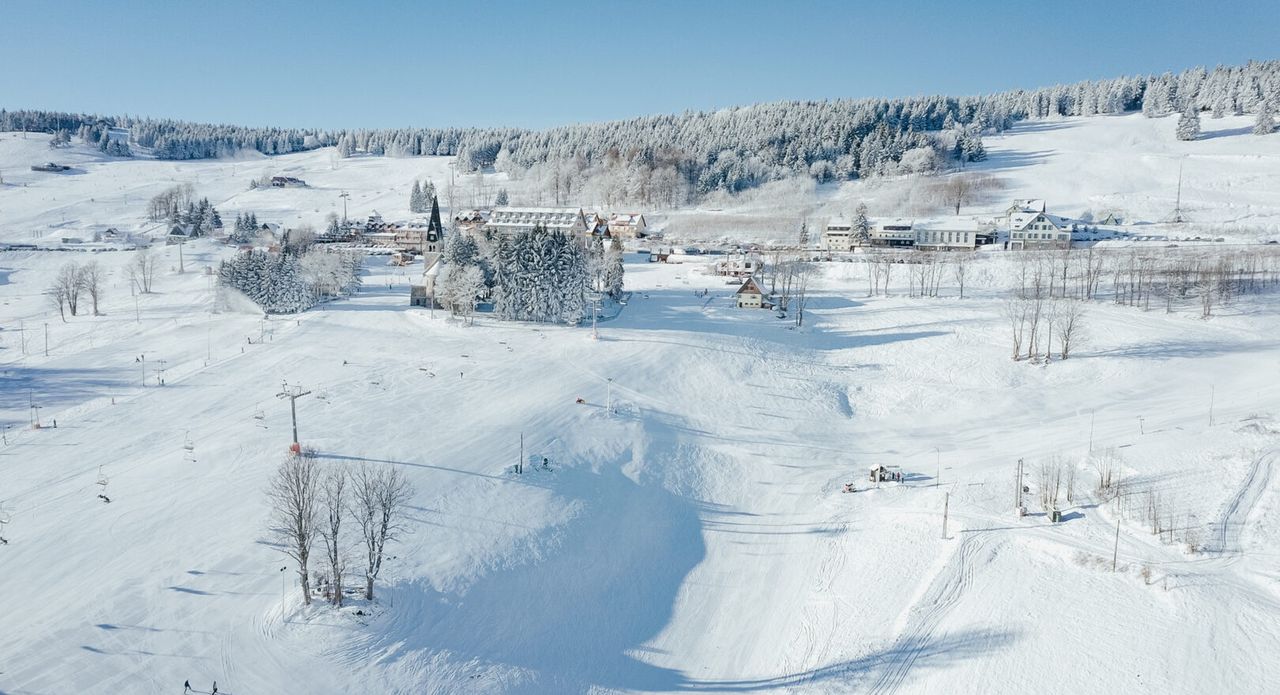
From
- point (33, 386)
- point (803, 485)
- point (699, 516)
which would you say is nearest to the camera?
point (699, 516)

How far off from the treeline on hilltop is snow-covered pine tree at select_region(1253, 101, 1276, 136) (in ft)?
10.2

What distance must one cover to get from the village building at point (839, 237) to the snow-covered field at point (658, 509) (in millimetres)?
36035

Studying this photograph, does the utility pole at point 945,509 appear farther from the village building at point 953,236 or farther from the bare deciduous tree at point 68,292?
the bare deciduous tree at point 68,292

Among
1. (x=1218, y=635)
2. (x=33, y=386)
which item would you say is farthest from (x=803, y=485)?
(x=33, y=386)

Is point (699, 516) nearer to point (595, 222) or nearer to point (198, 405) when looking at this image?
point (198, 405)

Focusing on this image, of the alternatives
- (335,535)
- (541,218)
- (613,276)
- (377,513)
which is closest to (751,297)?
(613,276)

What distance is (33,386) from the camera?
43.4 m

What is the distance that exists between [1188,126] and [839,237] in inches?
3280

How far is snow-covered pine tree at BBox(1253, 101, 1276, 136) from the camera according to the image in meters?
126

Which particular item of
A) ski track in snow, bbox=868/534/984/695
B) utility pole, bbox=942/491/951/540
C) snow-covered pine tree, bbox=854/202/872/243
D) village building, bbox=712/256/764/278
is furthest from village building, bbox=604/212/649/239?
ski track in snow, bbox=868/534/984/695

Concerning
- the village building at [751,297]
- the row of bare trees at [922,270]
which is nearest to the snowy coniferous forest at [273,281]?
the village building at [751,297]

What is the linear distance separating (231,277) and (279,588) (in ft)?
155

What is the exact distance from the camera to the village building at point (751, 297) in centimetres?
6300

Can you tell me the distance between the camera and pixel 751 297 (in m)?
63.2
